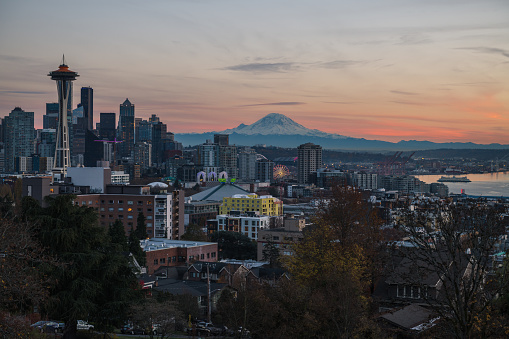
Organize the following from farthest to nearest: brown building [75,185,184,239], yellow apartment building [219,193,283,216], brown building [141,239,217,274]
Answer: yellow apartment building [219,193,283,216], brown building [75,185,184,239], brown building [141,239,217,274]

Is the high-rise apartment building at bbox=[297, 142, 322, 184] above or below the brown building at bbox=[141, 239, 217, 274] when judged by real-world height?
above

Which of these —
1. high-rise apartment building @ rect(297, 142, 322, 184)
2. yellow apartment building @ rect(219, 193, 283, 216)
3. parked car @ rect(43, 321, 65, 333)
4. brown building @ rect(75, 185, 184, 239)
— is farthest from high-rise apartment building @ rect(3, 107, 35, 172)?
parked car @ rect(43, 321, 65, 333)

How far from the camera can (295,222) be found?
49719mm

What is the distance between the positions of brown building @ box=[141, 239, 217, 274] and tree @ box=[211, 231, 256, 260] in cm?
539

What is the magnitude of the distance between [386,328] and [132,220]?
38.6 m

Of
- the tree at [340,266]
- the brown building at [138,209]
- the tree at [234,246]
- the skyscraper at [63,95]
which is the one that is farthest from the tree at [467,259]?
the skyscraper at [63,95]

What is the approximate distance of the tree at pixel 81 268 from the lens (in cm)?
1477

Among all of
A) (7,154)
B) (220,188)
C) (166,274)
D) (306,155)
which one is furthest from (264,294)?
(7,154)

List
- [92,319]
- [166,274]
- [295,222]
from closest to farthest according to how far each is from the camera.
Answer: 1. [92,319]
2. [166,274]
3. [295,222]

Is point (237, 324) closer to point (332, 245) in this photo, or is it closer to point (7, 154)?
point (332, 245)

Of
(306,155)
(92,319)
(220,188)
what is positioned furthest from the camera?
(306,155)

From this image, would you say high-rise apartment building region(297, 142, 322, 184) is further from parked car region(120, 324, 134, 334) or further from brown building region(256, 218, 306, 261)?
parked car region(120, 324, 134, 334)

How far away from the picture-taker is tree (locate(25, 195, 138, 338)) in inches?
582

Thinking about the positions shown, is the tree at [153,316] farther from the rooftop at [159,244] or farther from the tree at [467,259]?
the rooftop at [159,244]
